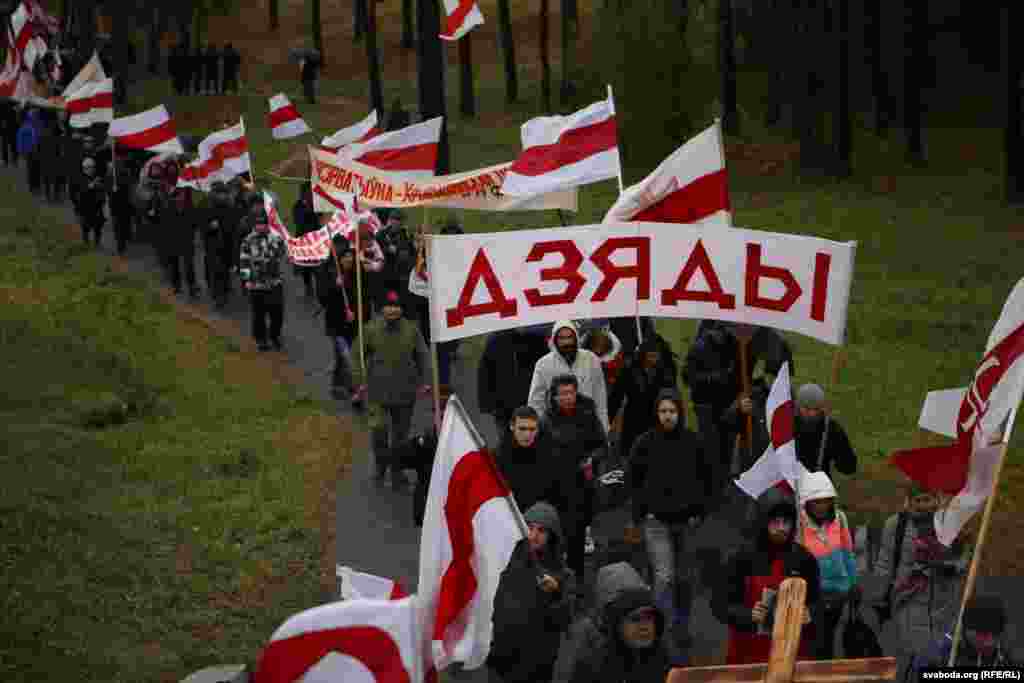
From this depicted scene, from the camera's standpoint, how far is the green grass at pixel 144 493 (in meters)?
11.3

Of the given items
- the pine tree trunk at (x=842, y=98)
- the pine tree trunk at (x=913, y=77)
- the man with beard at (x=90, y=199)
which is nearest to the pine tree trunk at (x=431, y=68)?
the man with beard at (x=90, y=199)

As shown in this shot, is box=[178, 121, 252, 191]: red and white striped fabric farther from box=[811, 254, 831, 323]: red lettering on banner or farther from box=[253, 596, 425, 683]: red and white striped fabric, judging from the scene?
box=[253, 596, 425, 683]: red and white striped fabric

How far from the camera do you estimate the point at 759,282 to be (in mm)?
11320

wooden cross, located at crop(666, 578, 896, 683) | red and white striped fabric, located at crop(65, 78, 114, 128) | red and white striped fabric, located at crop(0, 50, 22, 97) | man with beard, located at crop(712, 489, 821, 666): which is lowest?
man with beard, located at crop(712, 489, 821, 666)

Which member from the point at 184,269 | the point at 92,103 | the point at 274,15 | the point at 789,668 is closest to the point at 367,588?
the point at 789,668

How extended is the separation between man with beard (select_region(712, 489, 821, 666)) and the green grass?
372 cm

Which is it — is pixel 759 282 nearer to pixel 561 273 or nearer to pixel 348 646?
pixel 561 273

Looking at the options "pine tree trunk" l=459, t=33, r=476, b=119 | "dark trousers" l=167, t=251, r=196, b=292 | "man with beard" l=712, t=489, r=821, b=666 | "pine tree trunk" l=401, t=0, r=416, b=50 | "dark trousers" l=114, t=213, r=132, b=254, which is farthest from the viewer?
"pine tree trunk" l=401, t=0, r=416, b=50

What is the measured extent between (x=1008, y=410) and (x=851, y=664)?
283cm

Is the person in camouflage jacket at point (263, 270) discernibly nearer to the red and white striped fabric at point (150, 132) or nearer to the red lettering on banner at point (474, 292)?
the red and white striped fabric at point (150, 132)

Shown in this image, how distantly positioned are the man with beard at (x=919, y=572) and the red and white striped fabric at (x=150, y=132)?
17.3 metres

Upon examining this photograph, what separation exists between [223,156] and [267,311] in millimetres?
4013

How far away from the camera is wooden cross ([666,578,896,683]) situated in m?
5.70

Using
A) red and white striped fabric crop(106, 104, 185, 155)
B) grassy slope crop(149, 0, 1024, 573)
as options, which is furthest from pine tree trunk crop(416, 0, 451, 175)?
red and white striped fabric crop(106, 104, 185, 155)
